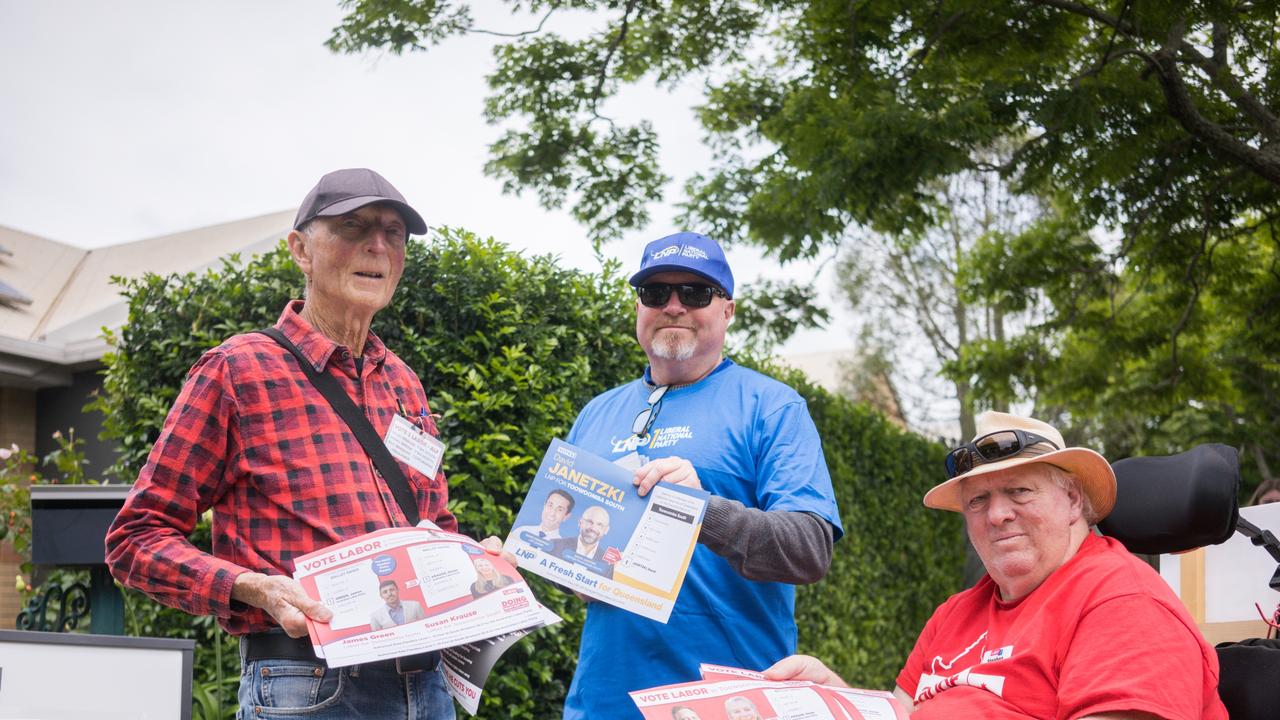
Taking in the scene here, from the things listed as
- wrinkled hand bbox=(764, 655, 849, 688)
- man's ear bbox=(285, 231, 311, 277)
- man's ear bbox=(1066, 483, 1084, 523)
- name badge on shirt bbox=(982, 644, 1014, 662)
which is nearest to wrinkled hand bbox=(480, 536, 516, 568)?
wrinkled hand bbox=(764, 655, 849, 688)

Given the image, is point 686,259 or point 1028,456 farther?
point 686,259

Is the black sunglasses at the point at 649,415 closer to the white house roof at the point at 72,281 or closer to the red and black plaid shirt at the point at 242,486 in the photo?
the red and black plaid shirt at the point at 242,486

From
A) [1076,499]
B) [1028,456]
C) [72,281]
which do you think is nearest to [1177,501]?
[1076,499]

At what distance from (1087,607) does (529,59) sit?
9.01 metres

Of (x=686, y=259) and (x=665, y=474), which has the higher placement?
(x=686, y=259)

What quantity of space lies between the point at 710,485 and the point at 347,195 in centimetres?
122

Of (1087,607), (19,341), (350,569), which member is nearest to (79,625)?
(350,569)

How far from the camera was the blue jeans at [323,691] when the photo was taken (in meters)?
2.26

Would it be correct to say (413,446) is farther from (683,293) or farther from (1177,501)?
(1177,501)

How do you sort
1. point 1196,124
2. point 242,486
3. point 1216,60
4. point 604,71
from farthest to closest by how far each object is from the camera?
1. point 604,71
2. point 1216,60
3. point 1196,124
4. point 242,486

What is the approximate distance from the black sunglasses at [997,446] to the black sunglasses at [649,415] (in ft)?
2.77

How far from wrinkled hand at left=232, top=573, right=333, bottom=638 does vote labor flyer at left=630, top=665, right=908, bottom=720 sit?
0.71 metres

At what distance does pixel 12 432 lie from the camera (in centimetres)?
1159

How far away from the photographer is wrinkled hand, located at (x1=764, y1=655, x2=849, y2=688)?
7.84 feet
